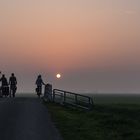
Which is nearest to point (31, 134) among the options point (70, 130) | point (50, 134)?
point (50, 134)

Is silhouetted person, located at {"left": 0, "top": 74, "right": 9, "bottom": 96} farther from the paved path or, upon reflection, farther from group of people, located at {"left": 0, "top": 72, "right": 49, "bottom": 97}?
the paved path

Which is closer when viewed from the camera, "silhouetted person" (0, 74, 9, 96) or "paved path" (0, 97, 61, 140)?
"paved path" (0, 97, 61, 140)

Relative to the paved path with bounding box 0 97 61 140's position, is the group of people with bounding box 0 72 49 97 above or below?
above

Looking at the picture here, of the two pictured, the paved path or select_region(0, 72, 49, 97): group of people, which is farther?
select_region(0, 72, 49, 97): group of people

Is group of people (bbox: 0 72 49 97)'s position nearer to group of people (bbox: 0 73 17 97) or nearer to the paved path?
group of people (bbox: 0 73 17 97)

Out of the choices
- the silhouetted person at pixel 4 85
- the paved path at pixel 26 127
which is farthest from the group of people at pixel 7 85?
the paved path at pixel 26 127

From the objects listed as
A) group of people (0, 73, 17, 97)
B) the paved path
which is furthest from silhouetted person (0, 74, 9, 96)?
the paved path

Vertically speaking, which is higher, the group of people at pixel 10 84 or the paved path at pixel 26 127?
the group of people at pixel 10 84

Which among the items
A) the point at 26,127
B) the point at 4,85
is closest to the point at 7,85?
the point at 4,85

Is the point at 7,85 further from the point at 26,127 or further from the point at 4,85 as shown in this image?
the point at 26,127

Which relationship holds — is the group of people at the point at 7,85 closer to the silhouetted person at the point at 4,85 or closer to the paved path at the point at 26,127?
the silhouetted person at the point at 4,85

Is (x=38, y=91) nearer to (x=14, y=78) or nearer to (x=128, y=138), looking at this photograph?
(x=14, y=78)

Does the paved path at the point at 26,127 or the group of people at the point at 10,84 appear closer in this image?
the paved path at the point at 26,127

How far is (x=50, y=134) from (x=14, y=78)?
27.8m
